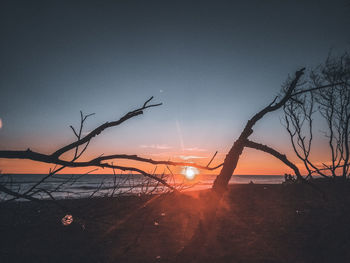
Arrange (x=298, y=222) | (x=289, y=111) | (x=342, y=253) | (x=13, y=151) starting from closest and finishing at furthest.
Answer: (x=13, y=151) → (x=342, y=253) → (x=298, y=222) → (x=289, y=111)

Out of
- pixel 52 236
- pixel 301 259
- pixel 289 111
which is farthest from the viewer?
pixel 289 111

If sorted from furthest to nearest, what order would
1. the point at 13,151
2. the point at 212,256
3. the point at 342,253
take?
the point at 212,256 → the point at 342,253 → the point at 13,151

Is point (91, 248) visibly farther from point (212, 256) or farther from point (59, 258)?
point (212, 256)

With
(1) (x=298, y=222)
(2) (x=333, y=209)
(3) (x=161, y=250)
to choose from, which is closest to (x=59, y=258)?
(3) (x=161, y=250)

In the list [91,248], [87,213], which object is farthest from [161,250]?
[87,213]

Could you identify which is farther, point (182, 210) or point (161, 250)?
point (182, 210)

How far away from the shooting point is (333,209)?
8305 mm

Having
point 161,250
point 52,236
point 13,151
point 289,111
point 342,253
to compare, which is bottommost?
point 52,236

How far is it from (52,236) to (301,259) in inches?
339

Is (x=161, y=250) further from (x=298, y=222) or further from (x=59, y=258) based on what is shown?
(x=298, y=222)

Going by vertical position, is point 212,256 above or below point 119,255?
above

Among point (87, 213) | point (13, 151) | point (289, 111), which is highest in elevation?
point (289, 111)

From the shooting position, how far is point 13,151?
1.48m

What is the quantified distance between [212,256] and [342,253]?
295 cm
